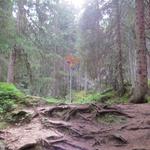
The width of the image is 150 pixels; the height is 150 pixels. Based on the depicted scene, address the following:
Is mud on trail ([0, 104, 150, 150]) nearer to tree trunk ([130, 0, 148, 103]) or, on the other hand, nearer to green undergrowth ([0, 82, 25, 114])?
green undergrowth ([0, 82, 25, 114])

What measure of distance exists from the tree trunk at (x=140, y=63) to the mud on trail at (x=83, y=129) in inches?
54.1

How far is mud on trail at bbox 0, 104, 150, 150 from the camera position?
6.50 metres

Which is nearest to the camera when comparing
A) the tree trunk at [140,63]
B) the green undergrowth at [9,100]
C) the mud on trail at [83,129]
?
the mud on trail at [83,129]

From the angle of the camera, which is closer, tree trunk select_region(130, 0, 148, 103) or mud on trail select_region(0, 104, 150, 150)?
mud on trail select_region(0, 104, 150, 150)

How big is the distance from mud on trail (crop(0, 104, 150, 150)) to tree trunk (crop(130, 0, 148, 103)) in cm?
137

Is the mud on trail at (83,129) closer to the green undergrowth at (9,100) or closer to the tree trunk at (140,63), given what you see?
the green undergrowth at (9,100)

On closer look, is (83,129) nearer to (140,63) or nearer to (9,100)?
(9,100)

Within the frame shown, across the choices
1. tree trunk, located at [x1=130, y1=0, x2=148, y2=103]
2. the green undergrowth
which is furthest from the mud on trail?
tree trunk, located at [x1=130, y1=0, x2=148, y2=103]

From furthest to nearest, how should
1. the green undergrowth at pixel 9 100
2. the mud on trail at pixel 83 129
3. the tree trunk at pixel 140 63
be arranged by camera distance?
the tree trunk at pixel 140 63, the green undergrowth at pixel 9 100, the mud on trail at pixel 83 129

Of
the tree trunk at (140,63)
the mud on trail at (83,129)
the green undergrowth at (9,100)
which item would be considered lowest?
the mud on trail at (83,129)

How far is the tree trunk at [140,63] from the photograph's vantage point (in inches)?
424

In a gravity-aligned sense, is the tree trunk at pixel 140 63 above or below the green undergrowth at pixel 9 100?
above

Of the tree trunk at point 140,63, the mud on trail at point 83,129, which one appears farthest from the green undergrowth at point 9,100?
the tree trunk at point 140,63

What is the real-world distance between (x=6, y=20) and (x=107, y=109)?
4.67 m
